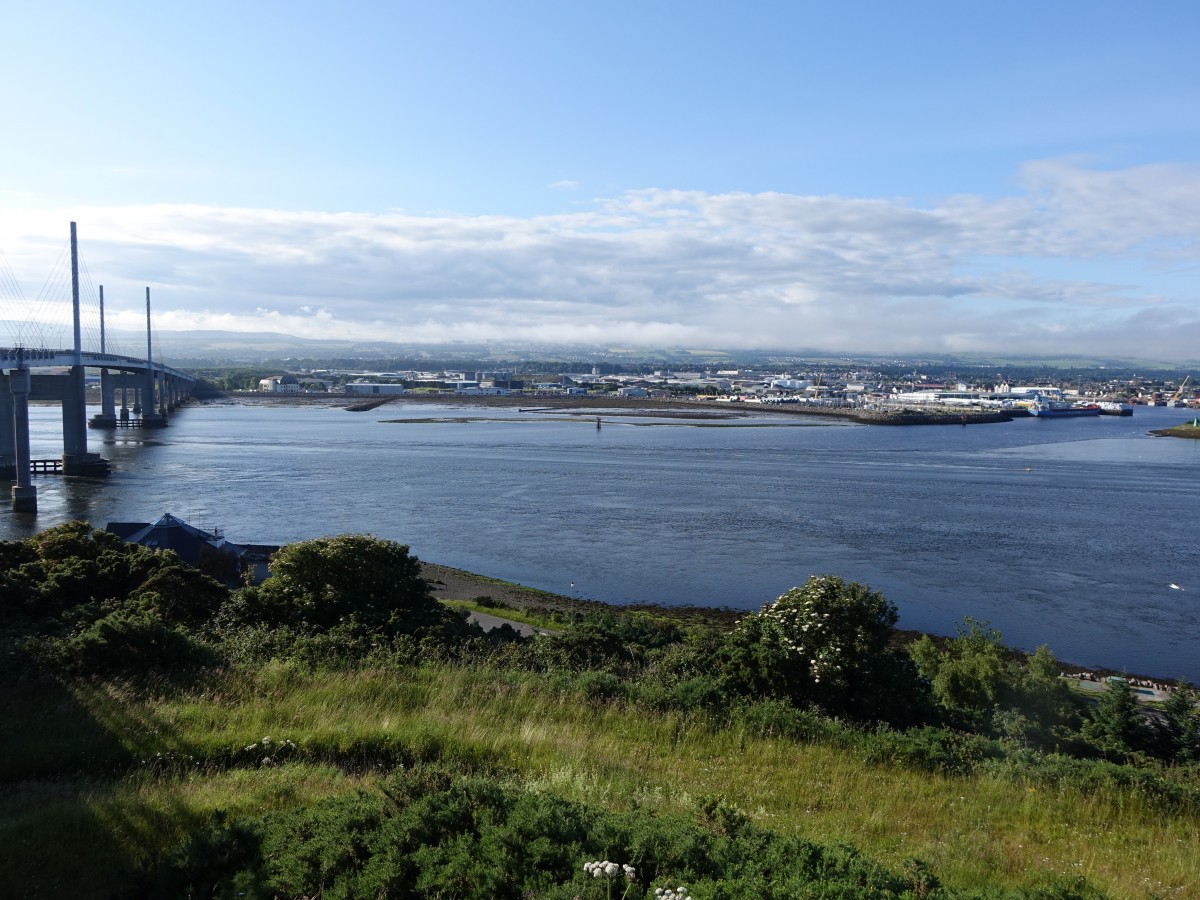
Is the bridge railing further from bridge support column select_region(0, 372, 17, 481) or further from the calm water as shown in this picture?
the calm water

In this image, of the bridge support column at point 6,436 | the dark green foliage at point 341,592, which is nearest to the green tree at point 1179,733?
the dark green foliage at point 341,592

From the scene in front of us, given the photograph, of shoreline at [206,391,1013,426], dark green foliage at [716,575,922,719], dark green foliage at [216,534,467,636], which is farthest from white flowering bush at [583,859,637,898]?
shoreline at [206,391,1013,426]

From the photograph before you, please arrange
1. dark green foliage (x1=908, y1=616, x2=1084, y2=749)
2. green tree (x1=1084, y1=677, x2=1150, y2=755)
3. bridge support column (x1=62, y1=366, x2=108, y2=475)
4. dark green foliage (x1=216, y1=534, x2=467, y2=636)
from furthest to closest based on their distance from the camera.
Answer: bridge support column (x1=62, y1=366, x2=108, y2=475)
dark green foliage (x1=216, y1=534, x2=467, y2=636)
dark green foliage (x1=908, y1=616, x2=1084, y2=749)
green tree (x1=1084, y1=677, x2=1150, y2=755)

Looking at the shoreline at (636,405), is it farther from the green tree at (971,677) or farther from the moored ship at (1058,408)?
the green tree at (971,677)

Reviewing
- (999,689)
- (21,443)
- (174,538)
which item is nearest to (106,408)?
(21,443)

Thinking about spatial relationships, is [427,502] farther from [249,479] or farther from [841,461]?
[841,461]

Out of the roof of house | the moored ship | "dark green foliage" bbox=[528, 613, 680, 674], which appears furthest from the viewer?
the moored ship

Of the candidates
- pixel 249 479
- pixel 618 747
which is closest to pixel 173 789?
pixel 618 747
